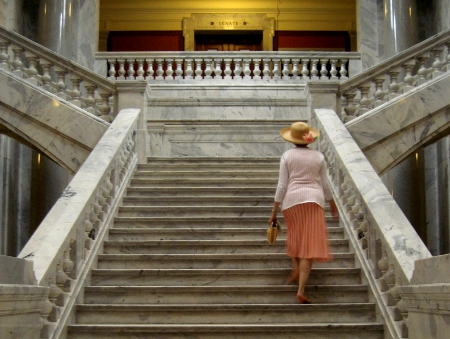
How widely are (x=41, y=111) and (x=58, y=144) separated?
47cm

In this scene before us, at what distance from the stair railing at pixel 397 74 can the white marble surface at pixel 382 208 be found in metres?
1.55

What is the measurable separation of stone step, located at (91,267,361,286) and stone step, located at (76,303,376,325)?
0.52 meters

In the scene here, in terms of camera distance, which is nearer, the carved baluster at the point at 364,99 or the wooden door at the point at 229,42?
the carved baluster at the point at 364,99

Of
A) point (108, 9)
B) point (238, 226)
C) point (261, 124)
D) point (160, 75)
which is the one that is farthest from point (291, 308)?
point (108, 9)

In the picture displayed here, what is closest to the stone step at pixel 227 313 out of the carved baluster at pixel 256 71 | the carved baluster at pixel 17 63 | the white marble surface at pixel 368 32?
the carved baluster at pixel 17 63

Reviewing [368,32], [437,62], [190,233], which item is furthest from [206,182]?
[368,32]

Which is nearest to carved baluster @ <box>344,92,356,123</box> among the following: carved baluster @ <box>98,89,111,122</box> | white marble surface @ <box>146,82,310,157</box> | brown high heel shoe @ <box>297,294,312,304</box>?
white marble surface @ <box>146,82,310,157</box>

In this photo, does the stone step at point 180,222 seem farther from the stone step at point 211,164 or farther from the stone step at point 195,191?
the stone step at point 211,164

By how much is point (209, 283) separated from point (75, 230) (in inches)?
48.5

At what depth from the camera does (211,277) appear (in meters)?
6.42

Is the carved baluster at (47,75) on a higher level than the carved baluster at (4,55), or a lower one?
lower

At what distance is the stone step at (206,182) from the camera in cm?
865

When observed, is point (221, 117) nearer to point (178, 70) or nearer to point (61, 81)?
point (178, 70)

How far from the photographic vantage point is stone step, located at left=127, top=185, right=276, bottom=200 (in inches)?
327
